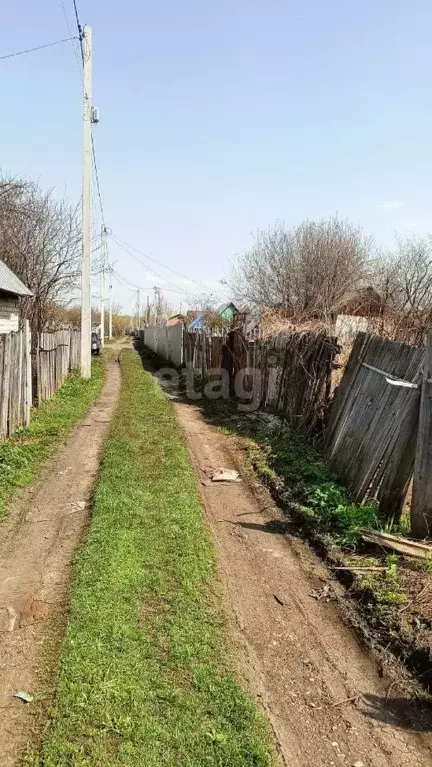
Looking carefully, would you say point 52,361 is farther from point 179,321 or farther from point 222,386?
point 179,321

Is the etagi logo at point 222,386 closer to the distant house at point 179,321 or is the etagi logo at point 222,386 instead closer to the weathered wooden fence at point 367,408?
the weathered wooden fence at point 367,408

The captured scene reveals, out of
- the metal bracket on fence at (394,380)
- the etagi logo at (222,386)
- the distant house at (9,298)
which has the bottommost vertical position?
the etagi logo at (222,386)

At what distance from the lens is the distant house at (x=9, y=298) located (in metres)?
13.6

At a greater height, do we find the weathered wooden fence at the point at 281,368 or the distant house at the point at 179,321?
the distant house at the point at 179,321

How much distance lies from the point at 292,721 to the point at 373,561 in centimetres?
192

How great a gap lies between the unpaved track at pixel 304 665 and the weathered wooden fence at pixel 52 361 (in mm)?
7894

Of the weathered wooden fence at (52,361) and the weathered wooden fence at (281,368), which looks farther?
the weathered wooden fence at (52,361)

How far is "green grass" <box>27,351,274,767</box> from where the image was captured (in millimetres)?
2475

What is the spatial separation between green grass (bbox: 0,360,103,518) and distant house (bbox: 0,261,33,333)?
2438mm

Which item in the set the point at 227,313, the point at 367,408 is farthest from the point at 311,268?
the point at 367,408

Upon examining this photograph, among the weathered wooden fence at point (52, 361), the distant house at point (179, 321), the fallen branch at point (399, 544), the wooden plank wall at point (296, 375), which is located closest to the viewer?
the fallen branch at point (399, 544)

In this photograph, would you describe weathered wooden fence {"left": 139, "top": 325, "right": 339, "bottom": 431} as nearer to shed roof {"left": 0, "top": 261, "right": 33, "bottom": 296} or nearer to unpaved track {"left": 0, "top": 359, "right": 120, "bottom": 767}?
unpaved track {"left": 0, "top": 359, "right": 120, "bottom": 767}

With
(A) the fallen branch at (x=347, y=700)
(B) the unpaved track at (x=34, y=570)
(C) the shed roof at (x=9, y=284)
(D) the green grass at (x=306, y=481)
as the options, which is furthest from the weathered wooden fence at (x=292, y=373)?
(C) the shed roof at (x=9, y=284)

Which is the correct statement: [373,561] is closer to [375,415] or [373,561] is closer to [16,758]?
[375,415]
